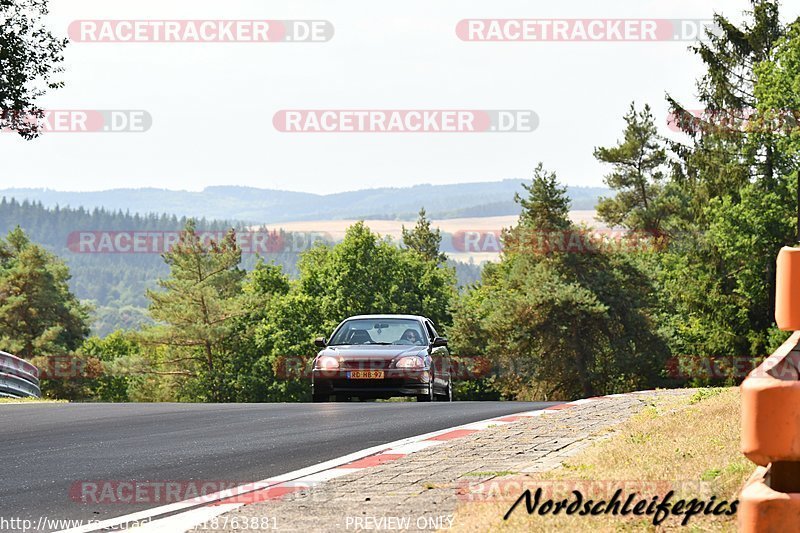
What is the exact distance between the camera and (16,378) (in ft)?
84.3

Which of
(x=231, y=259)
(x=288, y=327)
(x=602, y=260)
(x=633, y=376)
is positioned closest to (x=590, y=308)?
(x=602, y=260)

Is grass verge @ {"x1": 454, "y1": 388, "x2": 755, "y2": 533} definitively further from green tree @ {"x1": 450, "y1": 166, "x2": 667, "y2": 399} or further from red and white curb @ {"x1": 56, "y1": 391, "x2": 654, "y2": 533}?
green tree @ {"x1": 450, "y1": 166, "x2": 667, "y2": 399}

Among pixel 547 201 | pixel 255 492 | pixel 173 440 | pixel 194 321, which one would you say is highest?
pixel 547 201

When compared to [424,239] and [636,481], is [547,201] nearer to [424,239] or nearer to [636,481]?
[636,481]

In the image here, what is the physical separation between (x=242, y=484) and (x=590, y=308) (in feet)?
176

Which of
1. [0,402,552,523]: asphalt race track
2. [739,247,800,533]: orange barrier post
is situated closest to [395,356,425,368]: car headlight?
[0,402,552,523]: asphalt race track

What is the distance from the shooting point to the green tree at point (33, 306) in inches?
3526

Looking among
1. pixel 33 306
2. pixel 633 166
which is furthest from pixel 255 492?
pixel 33 306

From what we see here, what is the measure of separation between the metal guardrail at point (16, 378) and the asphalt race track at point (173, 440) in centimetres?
712

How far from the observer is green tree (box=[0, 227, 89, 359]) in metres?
89.6

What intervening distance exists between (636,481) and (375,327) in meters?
13.7

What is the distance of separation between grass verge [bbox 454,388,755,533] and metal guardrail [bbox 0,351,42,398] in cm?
1778

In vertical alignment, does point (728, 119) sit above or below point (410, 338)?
above

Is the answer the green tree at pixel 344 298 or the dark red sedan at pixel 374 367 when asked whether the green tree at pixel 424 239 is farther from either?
the dark red sedan at pixel 374 367
